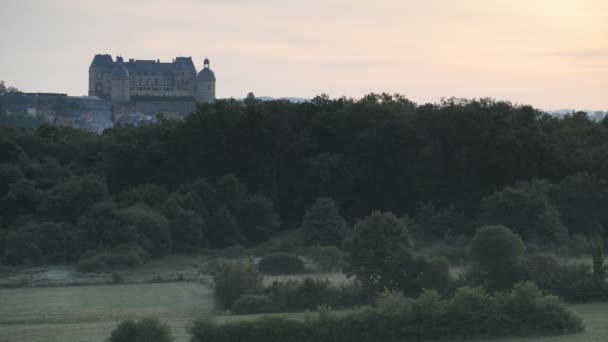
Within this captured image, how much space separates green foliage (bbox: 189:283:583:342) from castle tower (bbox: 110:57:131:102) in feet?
504

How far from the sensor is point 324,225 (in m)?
42.6

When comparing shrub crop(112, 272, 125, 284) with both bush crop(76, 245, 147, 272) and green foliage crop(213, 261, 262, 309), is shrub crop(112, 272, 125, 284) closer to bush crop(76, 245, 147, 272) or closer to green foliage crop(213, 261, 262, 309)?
bush crop(76, 245, 147, 272)

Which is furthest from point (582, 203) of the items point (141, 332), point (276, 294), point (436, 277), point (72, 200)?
point (141, 332)

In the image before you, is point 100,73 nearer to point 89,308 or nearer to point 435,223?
point 435,223

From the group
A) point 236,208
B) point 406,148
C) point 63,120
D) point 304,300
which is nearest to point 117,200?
point 236,208

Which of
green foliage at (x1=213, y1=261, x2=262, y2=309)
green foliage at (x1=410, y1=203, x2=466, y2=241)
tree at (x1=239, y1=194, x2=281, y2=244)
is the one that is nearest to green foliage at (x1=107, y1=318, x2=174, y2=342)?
green foliage at (x1=213, y1=261, x2=262, y2=309)

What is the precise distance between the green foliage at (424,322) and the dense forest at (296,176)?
17.5 m

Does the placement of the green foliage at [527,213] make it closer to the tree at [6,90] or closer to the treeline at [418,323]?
the treeline at [418,323]

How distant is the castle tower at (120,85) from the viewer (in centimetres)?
17350

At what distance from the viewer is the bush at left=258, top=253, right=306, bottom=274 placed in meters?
35.7

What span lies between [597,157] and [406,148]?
9.07 metres

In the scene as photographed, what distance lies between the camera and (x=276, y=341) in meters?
21.7

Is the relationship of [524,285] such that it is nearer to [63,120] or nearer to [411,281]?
[411,281]

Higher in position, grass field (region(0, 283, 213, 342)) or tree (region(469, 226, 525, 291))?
tree (region(469, 226, 525, 291))
